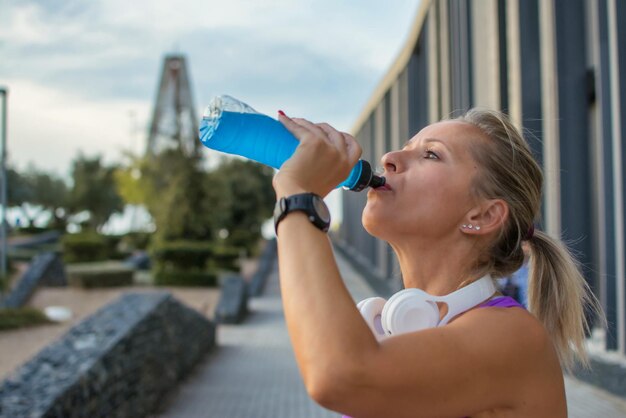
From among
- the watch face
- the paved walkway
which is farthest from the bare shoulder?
the paved walkway

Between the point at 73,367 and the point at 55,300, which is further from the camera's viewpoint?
the point at 55,300

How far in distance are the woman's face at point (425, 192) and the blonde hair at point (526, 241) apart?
42 mm

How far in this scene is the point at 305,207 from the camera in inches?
54.9

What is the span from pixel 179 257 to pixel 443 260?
78.0ft

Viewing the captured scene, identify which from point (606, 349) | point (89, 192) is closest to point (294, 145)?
point (606, 349)

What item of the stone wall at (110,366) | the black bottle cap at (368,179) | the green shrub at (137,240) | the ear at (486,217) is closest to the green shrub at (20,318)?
the stone wall at (110,366)

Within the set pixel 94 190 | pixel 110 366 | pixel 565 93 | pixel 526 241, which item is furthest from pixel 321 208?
pixel 94 190

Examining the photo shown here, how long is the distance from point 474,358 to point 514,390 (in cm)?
14

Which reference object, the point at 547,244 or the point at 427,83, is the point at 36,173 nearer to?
the point at 427,83

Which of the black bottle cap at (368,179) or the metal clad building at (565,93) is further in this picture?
the metal clad building at (565,93)

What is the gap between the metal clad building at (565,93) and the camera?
7.41m

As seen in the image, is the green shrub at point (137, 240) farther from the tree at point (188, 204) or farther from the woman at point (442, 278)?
the woman at point (442, 278)

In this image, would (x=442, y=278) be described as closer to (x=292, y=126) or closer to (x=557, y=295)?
(x=557, y=295)

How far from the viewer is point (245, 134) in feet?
5.66
